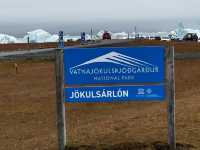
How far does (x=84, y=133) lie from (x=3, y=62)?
29562mm

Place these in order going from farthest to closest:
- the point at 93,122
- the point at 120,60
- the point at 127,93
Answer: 1. the point at 93,122
2. the point at 127,93
3. the point at 120,60

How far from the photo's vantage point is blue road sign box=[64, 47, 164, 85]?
27.2 ft

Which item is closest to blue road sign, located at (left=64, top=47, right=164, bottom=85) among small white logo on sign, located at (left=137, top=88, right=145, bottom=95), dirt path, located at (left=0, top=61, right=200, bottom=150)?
small white logo on sign, located at (left=137, top=88, right=145, bottom=95)

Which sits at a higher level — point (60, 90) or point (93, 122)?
point (60, 90)

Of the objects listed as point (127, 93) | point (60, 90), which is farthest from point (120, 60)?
point (60, 90)

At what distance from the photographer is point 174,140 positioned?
8.45 m

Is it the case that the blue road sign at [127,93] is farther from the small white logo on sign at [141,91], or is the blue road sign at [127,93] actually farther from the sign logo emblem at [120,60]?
the sign logo emblem at [120,60]

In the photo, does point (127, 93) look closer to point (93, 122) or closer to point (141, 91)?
point (141, 91)

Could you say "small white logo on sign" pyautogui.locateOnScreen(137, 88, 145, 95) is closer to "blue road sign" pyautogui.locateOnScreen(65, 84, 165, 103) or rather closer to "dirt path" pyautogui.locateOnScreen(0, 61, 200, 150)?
"blue road sign" pyautogui.locateOnScreen(65, 84, 165, 103)

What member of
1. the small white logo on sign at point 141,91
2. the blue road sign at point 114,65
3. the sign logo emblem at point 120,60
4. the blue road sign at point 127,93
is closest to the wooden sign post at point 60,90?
the blue road sign at point 114,65

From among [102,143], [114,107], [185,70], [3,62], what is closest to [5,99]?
[114,107]

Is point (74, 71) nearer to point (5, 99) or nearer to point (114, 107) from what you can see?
point (114, 107)

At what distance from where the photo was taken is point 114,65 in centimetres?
836

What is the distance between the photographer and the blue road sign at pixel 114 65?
27.2 feet
